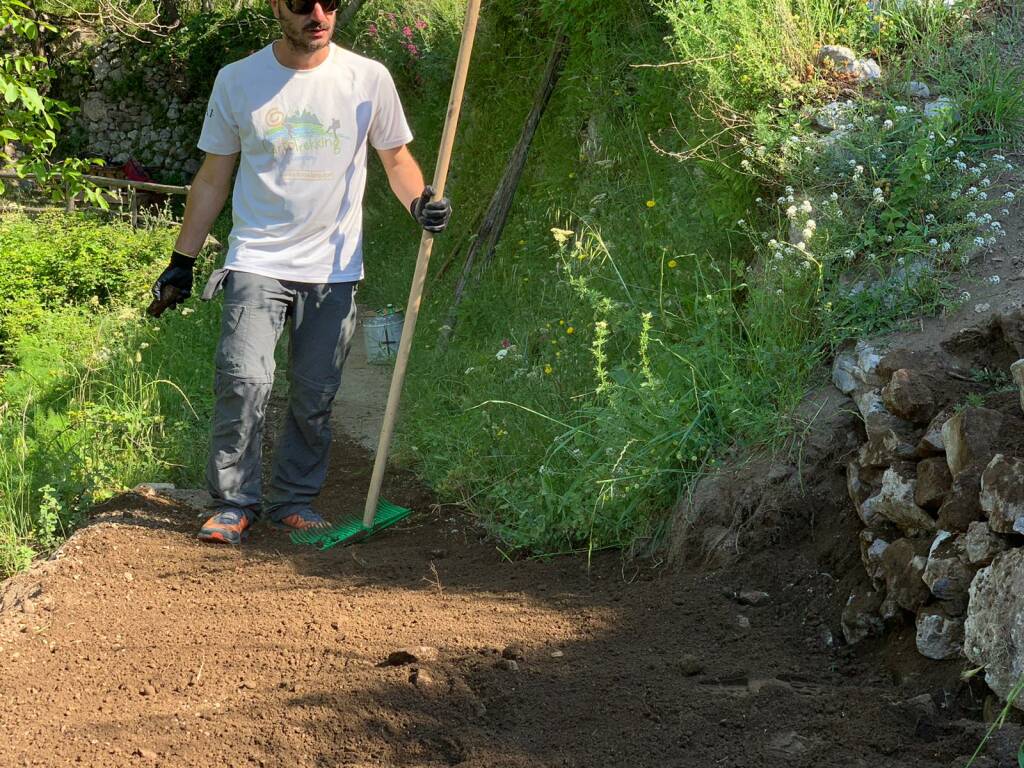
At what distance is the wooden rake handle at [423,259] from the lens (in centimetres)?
399

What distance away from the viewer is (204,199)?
426cm

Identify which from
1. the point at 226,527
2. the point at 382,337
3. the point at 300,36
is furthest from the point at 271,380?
the point at 382,337

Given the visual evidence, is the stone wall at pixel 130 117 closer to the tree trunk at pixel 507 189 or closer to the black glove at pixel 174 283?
the tree trunk at pixel 507 189

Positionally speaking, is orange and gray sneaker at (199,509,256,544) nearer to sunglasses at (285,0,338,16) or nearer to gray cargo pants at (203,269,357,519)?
gray cargo pants at (203,269,357,519)

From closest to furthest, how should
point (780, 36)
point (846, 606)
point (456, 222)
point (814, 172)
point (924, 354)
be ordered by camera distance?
1. point (846, 606)
2. point (924, 354)
3. point (814, 172)
4. point (780, 36)
5. point (456, 222)

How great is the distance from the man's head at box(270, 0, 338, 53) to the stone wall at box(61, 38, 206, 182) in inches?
464

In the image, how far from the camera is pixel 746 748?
2.32m

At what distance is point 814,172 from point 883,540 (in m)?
1.86

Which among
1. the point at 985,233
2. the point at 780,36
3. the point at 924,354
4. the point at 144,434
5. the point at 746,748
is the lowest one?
the point at 144,434

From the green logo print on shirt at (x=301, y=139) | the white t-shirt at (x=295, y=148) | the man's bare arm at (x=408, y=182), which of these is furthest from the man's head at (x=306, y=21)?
the man's bare arm at (x=408, y=182)

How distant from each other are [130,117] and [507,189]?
32.8 feet

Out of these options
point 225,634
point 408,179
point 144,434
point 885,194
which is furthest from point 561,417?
point 144,434

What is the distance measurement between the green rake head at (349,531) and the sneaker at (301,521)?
0.13 feet

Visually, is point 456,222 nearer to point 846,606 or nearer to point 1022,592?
point 846,606
